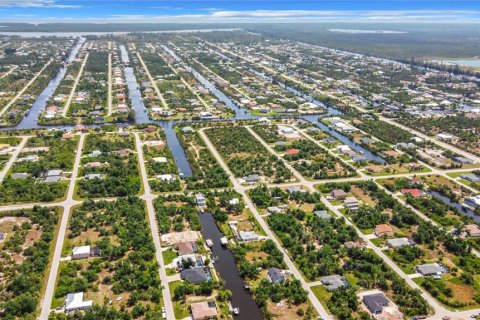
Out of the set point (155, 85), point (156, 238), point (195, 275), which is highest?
point (155, 85)

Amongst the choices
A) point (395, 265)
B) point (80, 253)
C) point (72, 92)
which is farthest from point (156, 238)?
point (72, 92)

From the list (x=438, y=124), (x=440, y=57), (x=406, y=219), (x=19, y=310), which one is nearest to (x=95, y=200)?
(x=19, y=310)

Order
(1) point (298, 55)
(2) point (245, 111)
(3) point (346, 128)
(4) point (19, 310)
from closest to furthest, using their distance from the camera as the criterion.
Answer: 1. (4) point (19, 310)
2. (3) point (346, 128)
3. (2) point (245, 111)
4. (1) point (298, 55)

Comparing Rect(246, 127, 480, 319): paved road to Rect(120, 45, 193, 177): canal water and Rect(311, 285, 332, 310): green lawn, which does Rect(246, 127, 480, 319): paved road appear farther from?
Rect(120, 45, 193, 177): canal water

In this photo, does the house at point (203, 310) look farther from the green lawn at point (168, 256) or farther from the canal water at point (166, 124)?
the canal water at point (166, 124)

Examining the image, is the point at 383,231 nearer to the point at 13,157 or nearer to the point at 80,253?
the point at 80,253

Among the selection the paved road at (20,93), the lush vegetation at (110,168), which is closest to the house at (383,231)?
the lush vegetation at (110,168)

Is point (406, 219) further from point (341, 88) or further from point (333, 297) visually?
point (341, 88)
